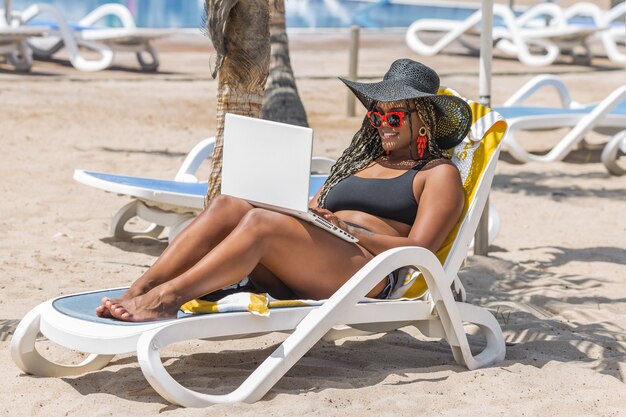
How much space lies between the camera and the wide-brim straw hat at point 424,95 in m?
4.45

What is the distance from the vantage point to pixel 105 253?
6617 mm

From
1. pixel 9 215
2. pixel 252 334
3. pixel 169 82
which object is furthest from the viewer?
pixel 169 82

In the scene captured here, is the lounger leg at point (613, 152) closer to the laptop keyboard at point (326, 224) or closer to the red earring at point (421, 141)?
the red earring at point (421, 141)

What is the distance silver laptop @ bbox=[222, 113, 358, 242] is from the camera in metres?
3.91

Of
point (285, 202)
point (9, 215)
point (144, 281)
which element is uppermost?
point (285, 202)

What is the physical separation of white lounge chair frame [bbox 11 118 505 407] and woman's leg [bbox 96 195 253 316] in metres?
0.26

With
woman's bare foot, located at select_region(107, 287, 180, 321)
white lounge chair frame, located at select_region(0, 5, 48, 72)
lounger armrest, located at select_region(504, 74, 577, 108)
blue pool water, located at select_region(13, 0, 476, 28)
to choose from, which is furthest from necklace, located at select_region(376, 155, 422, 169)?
blue pool water, located at select_region(13, 0, 476, 28)

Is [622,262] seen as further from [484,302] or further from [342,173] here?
[342,173]

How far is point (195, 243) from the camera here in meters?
4.02

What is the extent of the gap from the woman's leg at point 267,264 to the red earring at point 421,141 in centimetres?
57

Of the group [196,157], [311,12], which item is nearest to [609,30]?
[311,12]

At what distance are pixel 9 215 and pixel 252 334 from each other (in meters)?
3.80

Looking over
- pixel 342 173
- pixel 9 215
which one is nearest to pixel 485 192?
pixel 342 173

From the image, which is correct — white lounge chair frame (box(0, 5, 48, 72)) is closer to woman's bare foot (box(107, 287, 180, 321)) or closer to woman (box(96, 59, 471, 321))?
woman (box(96, 59, 471, 321))
